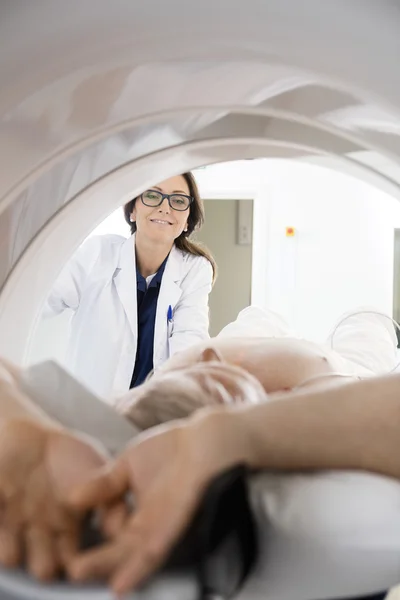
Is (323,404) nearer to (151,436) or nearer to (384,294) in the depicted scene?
A: (151,436)

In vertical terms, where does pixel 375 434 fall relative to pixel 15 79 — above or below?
below

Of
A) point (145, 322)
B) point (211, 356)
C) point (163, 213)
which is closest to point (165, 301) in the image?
point (145, 322)

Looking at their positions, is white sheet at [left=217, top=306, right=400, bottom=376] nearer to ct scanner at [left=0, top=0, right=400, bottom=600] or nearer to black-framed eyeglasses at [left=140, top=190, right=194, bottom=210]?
black-framed eyeglasses at [left=140, top=190, right=194, bottom=210]

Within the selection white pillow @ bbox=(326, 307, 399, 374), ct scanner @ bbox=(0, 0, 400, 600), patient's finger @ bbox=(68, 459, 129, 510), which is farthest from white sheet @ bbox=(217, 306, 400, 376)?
patient's finger @ bbox=(68, 459, 129, 510)

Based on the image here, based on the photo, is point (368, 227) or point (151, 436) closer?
point (151, 436)

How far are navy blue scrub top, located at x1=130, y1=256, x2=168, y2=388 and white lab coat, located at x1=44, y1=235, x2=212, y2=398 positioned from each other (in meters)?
0.02

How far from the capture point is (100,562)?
32 cm

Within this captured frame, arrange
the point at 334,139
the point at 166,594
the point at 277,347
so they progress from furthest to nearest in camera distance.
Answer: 1. the point at 277,347
2. the point at 334,139
3. the point at 166,594

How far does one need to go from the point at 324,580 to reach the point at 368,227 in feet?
8.11

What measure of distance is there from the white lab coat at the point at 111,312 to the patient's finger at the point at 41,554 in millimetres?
1196

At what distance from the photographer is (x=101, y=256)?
1.70m

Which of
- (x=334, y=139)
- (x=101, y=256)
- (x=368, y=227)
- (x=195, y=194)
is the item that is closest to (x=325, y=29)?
(x=334, y=139)

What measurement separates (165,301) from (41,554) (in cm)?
136

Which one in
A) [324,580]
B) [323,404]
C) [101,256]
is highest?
[101,256]
